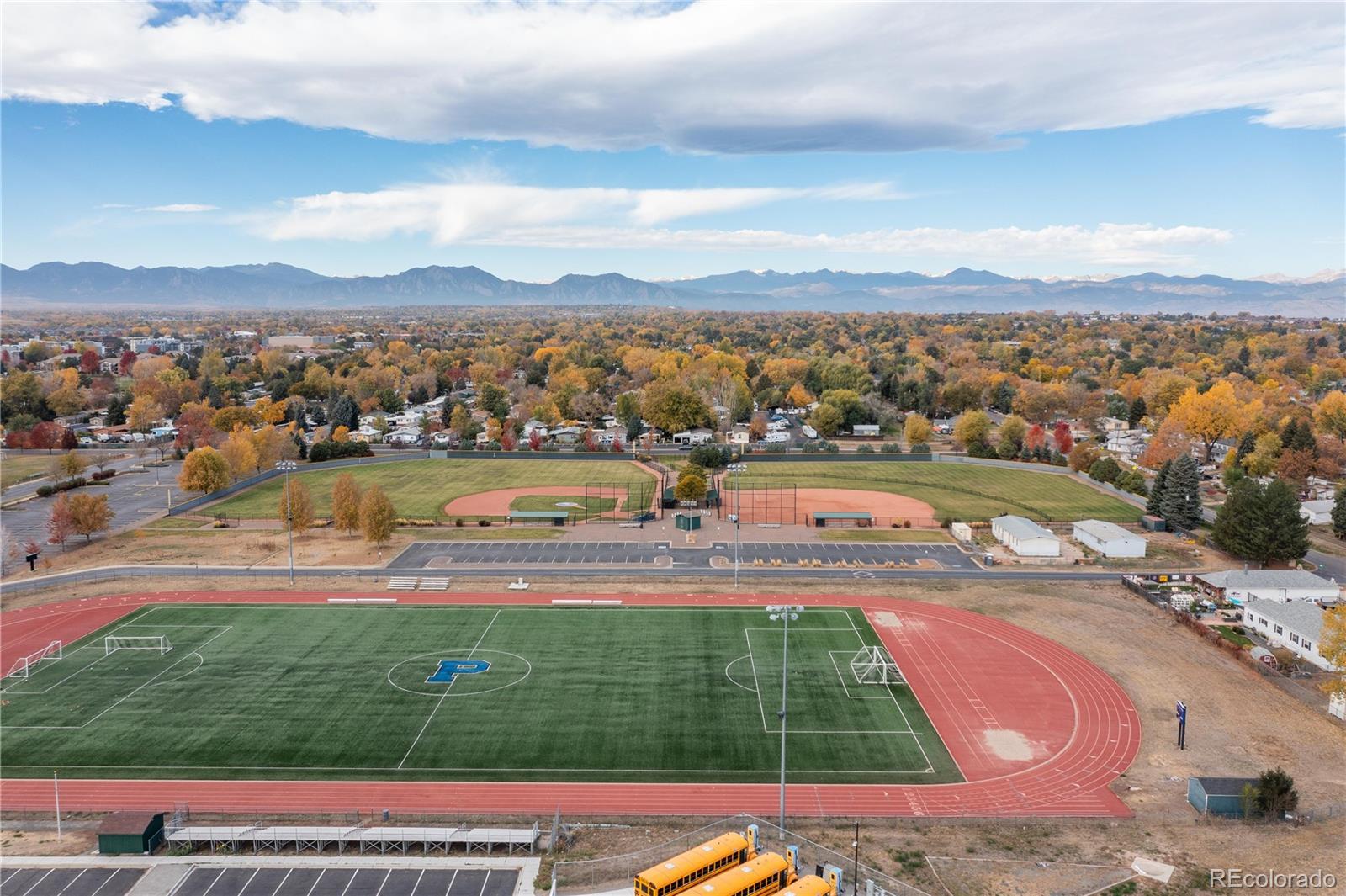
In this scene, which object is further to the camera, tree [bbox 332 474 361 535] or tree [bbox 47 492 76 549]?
tree [bbox 332 474 361 535]

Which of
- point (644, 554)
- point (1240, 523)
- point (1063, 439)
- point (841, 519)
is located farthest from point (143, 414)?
point (1240, 523)

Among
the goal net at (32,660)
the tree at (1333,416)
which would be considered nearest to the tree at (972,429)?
the tree at (1333,416)

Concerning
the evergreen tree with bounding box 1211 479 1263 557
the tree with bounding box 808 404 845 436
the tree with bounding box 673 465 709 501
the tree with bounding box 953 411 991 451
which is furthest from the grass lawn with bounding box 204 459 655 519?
the evergreen tree with bounding box 1211 479 1263 557

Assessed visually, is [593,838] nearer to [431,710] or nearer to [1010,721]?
[431,710]

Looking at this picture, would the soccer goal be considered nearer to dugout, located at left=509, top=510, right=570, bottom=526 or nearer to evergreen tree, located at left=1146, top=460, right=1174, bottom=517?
dugout, located at left=509, top=510, right=570, bottom=526

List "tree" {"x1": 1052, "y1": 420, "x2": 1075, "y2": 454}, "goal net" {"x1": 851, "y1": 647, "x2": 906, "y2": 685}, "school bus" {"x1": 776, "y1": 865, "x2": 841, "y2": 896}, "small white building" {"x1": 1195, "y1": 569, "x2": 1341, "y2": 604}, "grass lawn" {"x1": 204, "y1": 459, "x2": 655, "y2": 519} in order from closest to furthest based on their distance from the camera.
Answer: "school bus" {"x1": 776, "y1": 865, "x2": 841, "y2": 896} → "goal net" {"x1": 851, "y1": 647, "x2": 906, "y2": 685} → "small white building" {"x1": 1195, "y1": 569, "x2": 1341, "y2": 604} → "grass lawn" {"x1": 204, "y1": 459, "x2": 655, "y2": 519} → "tree" {"x1": 1052, "y1": 420, "x2": 1075, "y2": 454}

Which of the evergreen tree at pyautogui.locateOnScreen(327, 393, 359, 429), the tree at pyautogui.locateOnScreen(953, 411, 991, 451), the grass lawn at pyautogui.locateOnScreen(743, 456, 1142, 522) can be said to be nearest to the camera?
the grass lawn at pyautogui.locateOnScreen(743, 456, 1142, 522)

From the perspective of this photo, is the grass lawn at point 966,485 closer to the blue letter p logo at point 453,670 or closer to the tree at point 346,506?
the tree at point 346,506
